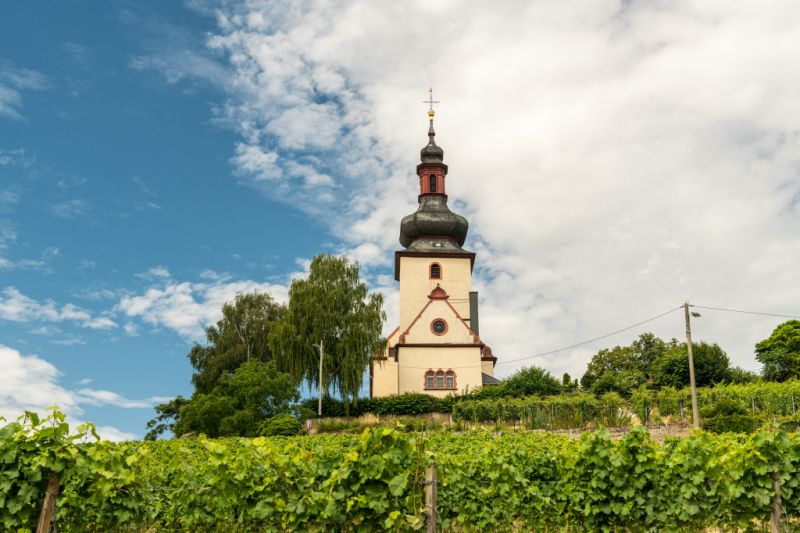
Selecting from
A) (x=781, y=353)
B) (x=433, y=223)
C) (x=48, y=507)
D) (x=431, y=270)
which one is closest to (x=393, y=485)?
(x=48, y=507)

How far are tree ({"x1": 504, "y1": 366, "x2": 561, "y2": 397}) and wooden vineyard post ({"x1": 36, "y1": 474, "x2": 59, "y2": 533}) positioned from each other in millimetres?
33477

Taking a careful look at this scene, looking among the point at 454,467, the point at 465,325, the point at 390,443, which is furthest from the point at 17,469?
the point at 465,325

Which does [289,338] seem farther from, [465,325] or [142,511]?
[142,511]

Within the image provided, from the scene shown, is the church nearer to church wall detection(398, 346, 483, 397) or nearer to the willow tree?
church wall detection(398, 346, 483, 397)

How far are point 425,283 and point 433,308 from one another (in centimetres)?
398

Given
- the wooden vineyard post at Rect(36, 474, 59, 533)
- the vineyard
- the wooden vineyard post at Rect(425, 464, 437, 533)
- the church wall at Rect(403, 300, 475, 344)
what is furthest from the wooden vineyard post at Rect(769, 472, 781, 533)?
the church wall at Rect(403, 300, 475, 344)

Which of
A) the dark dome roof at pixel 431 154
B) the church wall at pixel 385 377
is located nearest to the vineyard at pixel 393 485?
the church wall at pixel 385 377

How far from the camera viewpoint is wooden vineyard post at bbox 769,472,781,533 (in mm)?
9221

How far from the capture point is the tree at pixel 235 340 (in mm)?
47438

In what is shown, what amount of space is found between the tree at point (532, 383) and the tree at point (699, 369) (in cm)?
802

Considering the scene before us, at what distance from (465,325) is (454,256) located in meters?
6.03

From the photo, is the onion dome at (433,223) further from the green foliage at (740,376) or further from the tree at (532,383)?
the green foliage at (740,376)

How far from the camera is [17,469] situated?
748cm

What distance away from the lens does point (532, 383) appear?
4022 cm
